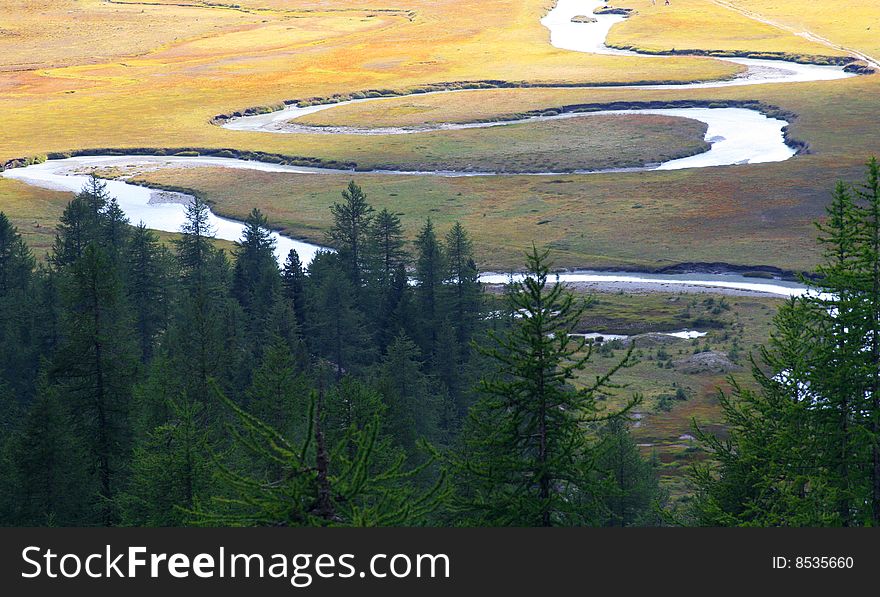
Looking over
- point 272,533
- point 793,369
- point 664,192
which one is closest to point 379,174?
point 664,192

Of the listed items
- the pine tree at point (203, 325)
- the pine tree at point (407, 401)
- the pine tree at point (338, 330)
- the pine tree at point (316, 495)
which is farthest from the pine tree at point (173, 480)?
the pine tree at point (338, 330)

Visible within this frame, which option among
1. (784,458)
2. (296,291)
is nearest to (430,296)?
(296,291)

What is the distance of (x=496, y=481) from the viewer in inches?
809

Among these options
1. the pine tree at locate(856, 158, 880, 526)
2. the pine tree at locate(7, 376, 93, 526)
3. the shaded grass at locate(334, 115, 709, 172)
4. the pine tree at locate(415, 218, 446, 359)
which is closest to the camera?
the pine tree at locate(856, 158, 880, 526)

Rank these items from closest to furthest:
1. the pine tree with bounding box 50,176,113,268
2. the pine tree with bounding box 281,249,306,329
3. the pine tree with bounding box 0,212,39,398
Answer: the pine tree with bounding box 0,212,39,398 < the pine tree with bounding box 281,249,306,329 < the pine tree with bounding box 50,176,113,268

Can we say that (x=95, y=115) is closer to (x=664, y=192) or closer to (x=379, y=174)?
(x=379, y=174)

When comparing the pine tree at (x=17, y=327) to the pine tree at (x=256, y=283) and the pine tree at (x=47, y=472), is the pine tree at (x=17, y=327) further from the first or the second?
the pine tree at (x=47, y=472)

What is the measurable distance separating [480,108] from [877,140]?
198 feet

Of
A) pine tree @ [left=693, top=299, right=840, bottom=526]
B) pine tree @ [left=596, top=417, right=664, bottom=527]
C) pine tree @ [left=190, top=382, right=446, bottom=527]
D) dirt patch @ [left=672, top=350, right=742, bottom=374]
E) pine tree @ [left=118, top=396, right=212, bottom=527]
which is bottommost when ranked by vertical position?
dirt patch @ [left=672, top=350, right=742, bottom=374]

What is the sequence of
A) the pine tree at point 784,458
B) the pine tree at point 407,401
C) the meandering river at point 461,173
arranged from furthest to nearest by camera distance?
the meandering river at point 461,173 → the pine tree at point 407,401 → the pine tree at point 784,458

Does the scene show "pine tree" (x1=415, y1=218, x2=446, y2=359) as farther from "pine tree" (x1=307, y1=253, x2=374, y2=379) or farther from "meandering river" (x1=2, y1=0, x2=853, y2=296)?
"meandering river" (x1=2, y1=0, x2=853, y2=296)

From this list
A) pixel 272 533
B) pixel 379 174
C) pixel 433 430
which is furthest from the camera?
pixel 379 174

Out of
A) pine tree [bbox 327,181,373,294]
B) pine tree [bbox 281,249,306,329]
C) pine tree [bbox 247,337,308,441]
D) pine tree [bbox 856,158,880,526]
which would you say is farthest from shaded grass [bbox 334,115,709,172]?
pine tree [bbox 856,158,880,526]

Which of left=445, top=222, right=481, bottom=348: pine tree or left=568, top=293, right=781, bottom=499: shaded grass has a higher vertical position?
left=445, top=222, right=481, bottom=348: pine tree
